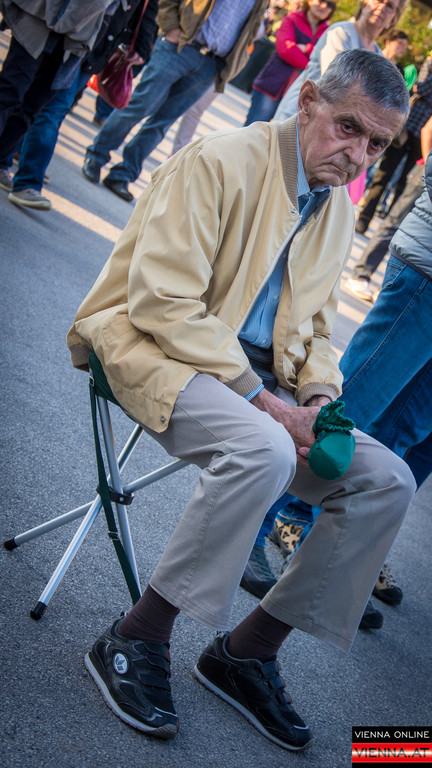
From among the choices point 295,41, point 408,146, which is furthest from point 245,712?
point 408,146

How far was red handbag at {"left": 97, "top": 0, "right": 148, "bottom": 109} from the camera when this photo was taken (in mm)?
5910

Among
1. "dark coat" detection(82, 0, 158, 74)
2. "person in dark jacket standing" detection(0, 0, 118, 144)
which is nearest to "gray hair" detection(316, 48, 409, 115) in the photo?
"person in dark jacket standing" detection(0, 0, 118, 144)

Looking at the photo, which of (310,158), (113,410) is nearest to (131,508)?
(113,410)

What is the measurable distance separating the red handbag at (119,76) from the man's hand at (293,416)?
4.60 metres

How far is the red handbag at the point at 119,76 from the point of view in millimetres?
5910

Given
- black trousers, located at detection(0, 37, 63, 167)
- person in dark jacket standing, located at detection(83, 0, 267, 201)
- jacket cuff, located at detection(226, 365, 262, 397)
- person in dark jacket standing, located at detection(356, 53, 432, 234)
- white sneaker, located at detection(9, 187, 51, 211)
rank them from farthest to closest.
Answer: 1. person in dark jacket standing, located at detection(356, 53, 432, 234)
2. person in dark jacket standing, located at detection(83, 0, 267, 201)
3. white sneaker, located at detection(9, 187, 51, 211)
4. black trousers, located at detection(0, 37, 63, 167)
5. jacket cuff, located at detection(226, 365, 262, 397)

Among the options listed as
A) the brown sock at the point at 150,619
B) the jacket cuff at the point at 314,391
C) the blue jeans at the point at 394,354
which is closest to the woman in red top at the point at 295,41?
the blue jeans at the point at 394,354

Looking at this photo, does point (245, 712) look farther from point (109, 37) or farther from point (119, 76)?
point (119, 76)

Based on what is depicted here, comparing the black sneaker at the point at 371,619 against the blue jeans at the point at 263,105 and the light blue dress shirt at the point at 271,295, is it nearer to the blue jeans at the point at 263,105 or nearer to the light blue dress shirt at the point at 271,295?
the light blue dress shirt at the point at 271,295

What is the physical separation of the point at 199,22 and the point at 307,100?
4.35 metres

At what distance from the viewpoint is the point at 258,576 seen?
281 cm

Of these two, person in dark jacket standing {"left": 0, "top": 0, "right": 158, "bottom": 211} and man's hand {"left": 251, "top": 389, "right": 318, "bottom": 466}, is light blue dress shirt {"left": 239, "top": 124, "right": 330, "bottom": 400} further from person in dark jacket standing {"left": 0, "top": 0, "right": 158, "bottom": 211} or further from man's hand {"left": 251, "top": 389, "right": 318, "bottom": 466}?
person in dark jacket standing {"left": 0, "top": 0, "right": 158, "bottom": 211}

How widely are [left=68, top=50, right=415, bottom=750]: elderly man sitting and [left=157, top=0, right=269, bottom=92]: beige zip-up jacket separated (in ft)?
14.3

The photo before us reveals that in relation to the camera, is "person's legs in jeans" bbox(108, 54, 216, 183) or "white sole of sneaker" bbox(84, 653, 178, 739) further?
"person's legs in jeans" bbox(108, 54, 216, 183)
